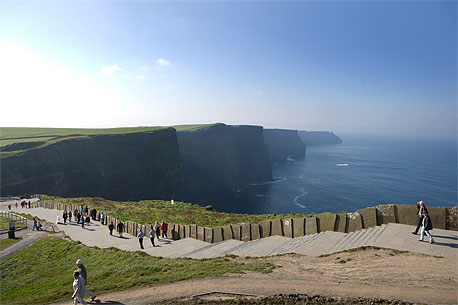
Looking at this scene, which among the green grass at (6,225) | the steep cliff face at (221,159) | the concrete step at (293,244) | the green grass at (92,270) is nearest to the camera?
the green grass at (92,270)

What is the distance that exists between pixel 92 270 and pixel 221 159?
128 meters

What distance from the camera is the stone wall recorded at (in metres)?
15.0

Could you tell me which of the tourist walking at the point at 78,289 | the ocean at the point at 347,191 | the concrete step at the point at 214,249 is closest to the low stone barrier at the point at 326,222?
the concrete step at the point at 214,249

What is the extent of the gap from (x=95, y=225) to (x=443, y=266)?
3164 cm

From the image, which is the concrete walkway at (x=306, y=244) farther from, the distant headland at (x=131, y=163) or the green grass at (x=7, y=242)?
the distant headland at (x=131, y=163)

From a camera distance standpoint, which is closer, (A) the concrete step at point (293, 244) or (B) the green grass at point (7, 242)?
(A) the concrete step at point (293, 244)

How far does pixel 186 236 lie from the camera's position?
2383 cm

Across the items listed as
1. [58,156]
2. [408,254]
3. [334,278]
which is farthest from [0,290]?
[58,156]

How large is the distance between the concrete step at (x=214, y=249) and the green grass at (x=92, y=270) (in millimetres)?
1341

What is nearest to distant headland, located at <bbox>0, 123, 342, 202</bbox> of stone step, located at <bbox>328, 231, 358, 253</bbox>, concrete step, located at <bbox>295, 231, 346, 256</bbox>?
concrete step, located at <bbox>295, 231, 346, 256</bbox>

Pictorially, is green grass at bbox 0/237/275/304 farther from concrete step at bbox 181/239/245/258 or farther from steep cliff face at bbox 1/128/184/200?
steep cliff face at bbox 1/128/184/200

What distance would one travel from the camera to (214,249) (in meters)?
19.2

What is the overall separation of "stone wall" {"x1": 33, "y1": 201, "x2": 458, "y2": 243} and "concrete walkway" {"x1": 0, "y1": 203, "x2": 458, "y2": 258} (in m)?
0.53

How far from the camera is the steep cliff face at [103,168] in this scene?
2788 inches
